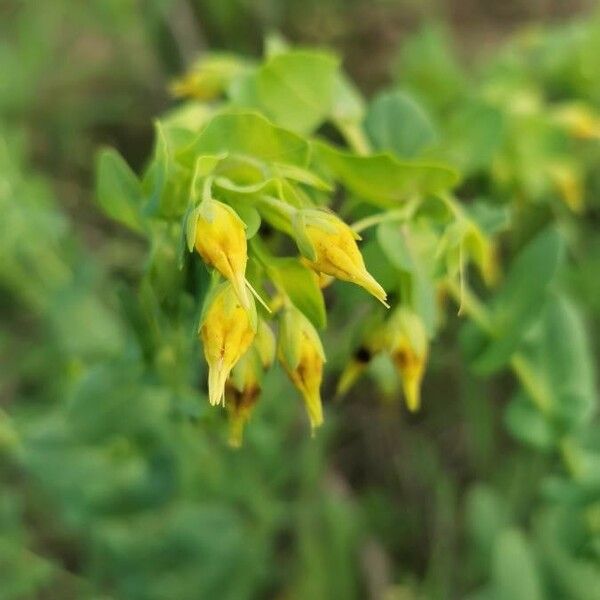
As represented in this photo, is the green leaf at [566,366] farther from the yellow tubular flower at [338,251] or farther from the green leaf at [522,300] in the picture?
the yellow tubular flower at [338,251]

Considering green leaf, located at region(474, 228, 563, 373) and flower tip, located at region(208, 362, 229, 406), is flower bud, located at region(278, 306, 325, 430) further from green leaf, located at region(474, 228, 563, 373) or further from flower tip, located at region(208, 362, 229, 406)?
green leaf, located at region(474, 228, 563, 373)

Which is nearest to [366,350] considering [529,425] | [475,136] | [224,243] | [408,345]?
[408,345]

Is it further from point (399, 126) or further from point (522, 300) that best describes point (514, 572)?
point (399, 126)

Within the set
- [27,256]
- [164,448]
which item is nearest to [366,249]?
[164,448]

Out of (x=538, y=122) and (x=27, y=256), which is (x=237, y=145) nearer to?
(x=538, y=122)

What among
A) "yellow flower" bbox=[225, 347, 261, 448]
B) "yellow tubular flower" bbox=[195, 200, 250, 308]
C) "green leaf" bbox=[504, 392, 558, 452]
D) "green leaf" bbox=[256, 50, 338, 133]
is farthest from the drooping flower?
"green leaf" bbox=[504, 392, 558, 452]
